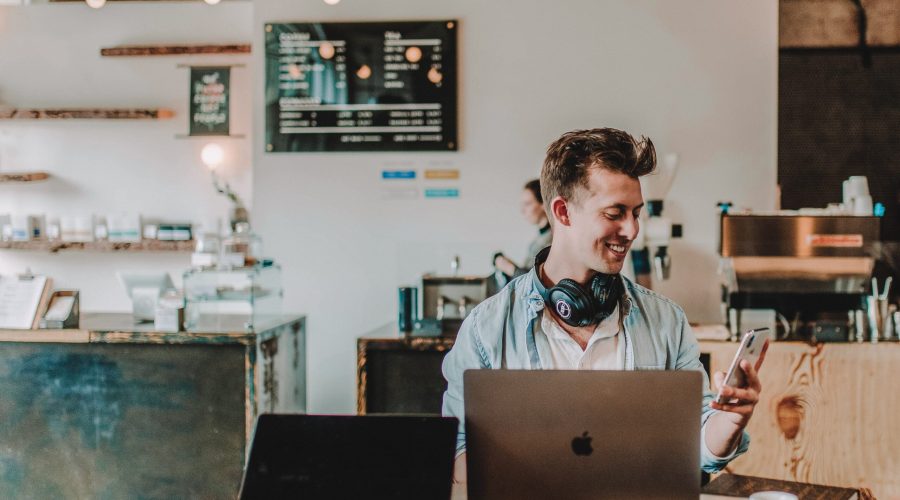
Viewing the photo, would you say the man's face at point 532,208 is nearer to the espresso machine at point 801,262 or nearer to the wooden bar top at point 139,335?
the espresso machine at point 801,262

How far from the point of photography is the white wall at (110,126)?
5.89 meters

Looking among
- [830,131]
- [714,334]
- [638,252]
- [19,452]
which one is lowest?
[19,452]

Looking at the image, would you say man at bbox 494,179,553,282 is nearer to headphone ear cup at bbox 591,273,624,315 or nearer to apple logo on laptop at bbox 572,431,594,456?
headphone ear cup at bbox 591,273,624,315

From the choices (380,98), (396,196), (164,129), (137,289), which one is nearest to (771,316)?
(396,196)

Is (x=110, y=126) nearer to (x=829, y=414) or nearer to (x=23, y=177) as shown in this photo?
(x=23, y=177)

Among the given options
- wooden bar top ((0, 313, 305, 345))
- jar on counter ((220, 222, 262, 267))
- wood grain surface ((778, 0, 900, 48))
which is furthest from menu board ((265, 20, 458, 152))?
wood grain surface ((778, 0, 900, 48))

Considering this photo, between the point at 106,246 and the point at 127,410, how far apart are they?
2533 mm

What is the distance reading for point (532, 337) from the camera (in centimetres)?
177

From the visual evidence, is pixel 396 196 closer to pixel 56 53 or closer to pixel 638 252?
pixel 638 252

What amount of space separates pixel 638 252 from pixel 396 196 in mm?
1301

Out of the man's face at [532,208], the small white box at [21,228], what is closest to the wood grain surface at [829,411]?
the man's face at [532,208]

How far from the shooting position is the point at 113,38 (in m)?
5.96

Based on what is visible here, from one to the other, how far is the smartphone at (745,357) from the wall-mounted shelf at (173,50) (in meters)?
4.96

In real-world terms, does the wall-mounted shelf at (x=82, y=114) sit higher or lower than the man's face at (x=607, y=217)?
higher
